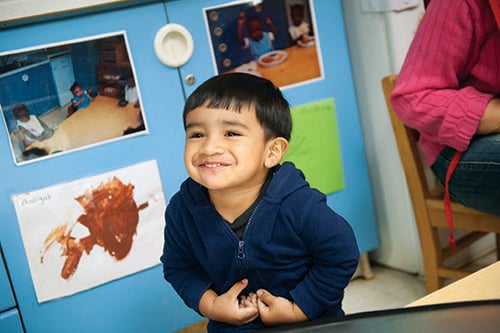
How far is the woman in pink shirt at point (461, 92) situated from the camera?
1.20 metres

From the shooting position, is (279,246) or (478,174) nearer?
(279,246)

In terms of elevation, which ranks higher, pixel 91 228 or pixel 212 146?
pixel 212 146

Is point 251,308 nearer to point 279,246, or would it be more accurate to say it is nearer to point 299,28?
point 279,246

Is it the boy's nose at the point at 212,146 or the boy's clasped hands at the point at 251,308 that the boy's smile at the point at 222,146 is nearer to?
the boy's nose at the point at 212,146

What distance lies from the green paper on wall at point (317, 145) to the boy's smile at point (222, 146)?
703 mm

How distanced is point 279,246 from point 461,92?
56 centimetres

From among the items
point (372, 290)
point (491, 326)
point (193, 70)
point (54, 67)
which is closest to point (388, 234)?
point (372, 290)

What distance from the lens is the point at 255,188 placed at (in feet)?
3.18

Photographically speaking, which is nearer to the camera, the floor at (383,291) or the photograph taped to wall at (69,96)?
the photograph taped to wall at (69,96)

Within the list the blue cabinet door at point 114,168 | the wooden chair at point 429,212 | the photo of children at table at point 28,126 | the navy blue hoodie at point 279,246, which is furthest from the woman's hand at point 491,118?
the photo of children at table at point 28,126

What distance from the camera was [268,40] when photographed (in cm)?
155

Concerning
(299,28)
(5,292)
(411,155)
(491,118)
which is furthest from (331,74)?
(5,292)

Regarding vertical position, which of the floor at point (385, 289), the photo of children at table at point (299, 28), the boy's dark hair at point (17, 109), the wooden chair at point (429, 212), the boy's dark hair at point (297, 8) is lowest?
the floor at point (385, 289)

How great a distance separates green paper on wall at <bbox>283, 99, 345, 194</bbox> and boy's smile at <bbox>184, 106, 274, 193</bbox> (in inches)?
27.7
